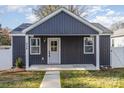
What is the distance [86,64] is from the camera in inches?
991

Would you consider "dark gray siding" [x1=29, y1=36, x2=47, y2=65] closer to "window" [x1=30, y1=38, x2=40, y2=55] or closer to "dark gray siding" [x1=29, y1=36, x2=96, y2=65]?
"dark gray siding" [x1=29, y1=36, x2=96, y2=65]

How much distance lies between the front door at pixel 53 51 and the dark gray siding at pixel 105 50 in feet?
11.9

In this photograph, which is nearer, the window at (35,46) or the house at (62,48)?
the house at (62,48)

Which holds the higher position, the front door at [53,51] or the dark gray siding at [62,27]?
the dark gray siding at [62,27]

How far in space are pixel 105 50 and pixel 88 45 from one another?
1.50 meters

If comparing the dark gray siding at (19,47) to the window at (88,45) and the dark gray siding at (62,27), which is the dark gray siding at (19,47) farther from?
the window at (88,45)

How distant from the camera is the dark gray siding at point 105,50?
25.2 metres

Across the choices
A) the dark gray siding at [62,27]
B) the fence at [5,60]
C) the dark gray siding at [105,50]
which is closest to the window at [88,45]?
the dark gray siding at [105,50]

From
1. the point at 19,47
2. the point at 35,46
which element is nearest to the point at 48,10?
the point at 35,46

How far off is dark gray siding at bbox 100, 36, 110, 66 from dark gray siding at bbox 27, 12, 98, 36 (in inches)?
96.8

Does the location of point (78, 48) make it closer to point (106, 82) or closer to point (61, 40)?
point (61, 40)

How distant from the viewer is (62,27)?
75.2 ft

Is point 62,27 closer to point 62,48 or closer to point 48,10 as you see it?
point 62,48
